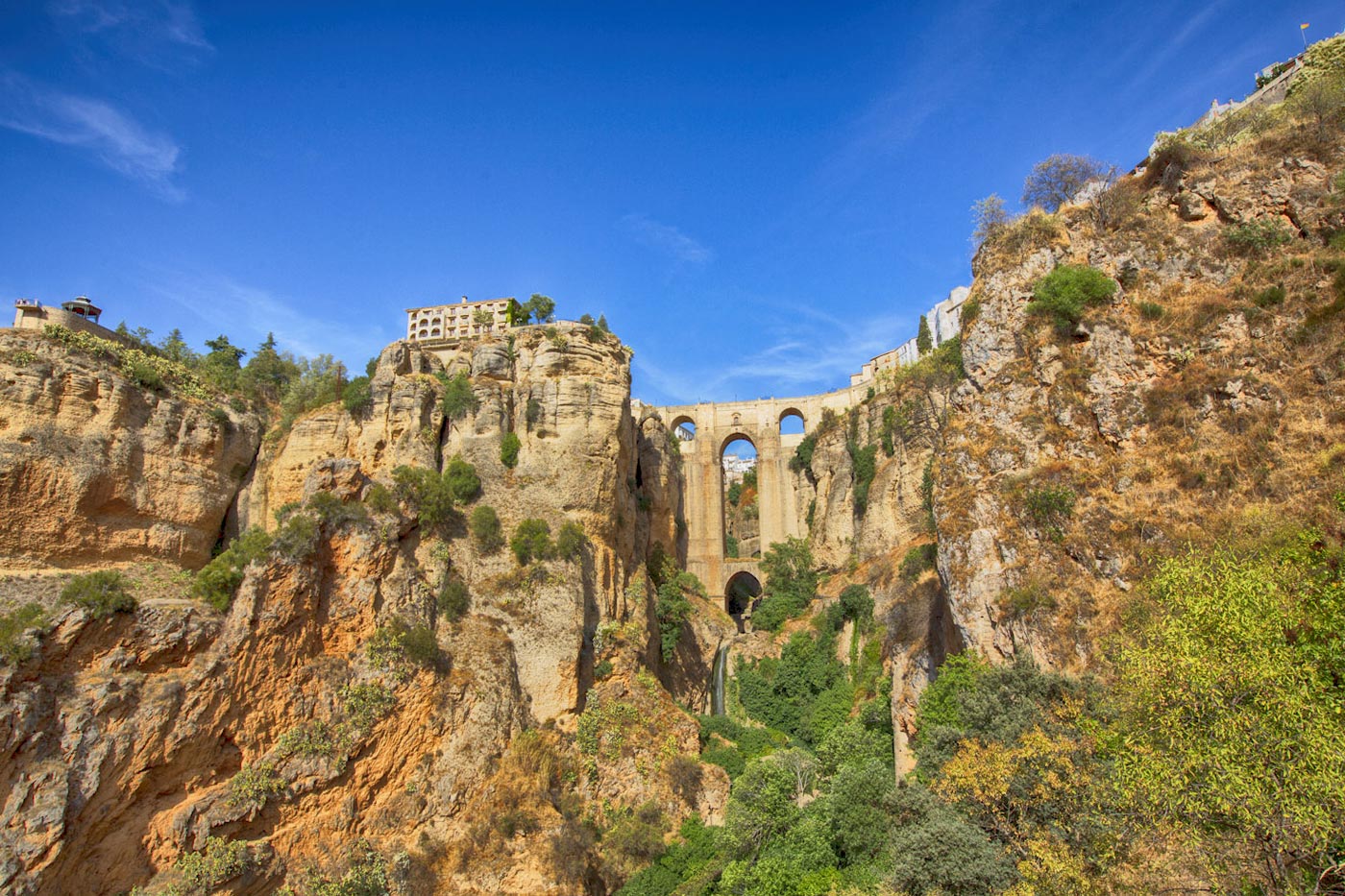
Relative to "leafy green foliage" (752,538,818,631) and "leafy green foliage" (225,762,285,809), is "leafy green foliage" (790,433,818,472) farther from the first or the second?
"leafy green foliage" (225,762,285,809)

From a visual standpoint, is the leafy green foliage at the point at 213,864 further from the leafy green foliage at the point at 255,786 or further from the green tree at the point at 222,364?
the green tree at the point at 222,364

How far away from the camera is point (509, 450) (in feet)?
113

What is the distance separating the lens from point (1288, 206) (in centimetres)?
2320

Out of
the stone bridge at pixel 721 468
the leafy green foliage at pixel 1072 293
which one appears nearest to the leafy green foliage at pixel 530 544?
the leafy green foliage at pixel 1072 293

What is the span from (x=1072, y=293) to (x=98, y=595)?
3045 cm

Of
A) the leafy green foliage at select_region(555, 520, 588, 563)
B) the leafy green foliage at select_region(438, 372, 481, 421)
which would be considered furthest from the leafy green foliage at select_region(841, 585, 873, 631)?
the leafy green foliage at select_region(438, 372, 481, 421)

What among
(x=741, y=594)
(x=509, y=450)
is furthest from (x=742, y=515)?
(x=509, y=450)

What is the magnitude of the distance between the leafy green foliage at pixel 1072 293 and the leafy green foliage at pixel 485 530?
70.9 ft

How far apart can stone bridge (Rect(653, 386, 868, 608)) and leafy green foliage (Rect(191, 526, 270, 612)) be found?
2981 cm

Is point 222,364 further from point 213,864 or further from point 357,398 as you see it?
point 213,864

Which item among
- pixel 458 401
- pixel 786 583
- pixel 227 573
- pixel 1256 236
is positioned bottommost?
pixel 786 583

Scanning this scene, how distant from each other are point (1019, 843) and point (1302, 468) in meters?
10.8

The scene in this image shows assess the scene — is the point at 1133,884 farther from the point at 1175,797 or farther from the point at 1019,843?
the point at 1019,843

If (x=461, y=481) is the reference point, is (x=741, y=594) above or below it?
below
